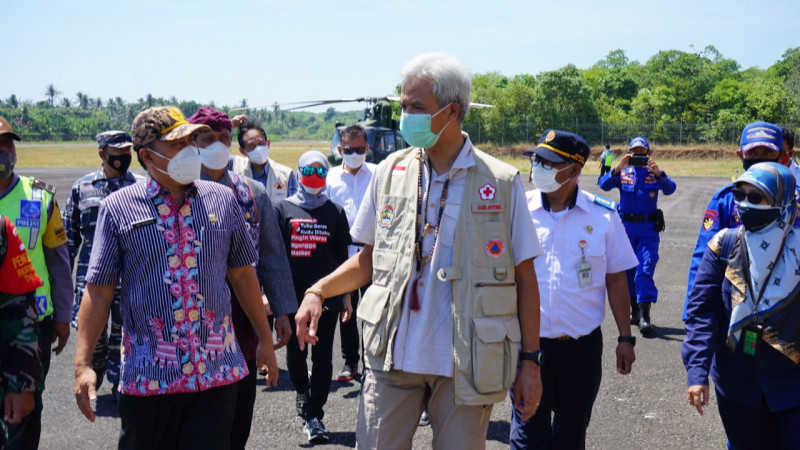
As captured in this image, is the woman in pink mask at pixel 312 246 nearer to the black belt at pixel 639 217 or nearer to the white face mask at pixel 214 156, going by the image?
the white face mask at pixel 214 156

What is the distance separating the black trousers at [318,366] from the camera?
5496 mm

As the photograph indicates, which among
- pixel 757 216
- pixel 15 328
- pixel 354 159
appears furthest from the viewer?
pixel 354 159

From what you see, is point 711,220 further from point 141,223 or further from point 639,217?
point 639,217

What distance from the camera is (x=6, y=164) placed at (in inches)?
160

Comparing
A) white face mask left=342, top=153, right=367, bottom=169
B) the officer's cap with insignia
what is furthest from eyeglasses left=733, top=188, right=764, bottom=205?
white face mask left=342, top=153, right=367, bottom=169

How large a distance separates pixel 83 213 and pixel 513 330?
13.7 ft

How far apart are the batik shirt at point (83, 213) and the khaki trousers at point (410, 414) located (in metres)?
3.60

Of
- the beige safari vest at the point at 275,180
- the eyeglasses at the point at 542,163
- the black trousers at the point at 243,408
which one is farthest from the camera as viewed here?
the beige safari vest at the point at 275,180

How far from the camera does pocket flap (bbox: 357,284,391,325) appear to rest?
120 inches

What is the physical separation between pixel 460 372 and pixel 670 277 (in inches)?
386

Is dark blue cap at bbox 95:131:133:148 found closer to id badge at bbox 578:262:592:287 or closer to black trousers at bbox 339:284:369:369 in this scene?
black trousers at bbox 339:284:369:369

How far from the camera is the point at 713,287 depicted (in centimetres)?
368

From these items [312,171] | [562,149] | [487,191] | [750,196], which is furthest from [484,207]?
[312,171]

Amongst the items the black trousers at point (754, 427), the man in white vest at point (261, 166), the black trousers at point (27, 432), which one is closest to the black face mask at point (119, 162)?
the man in white vest at point (261, 166)
